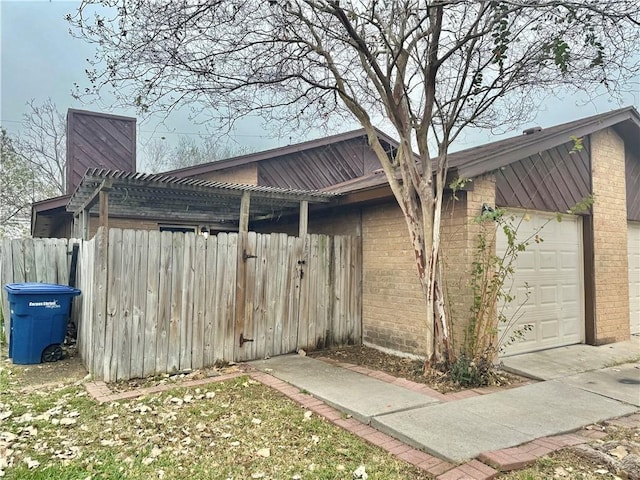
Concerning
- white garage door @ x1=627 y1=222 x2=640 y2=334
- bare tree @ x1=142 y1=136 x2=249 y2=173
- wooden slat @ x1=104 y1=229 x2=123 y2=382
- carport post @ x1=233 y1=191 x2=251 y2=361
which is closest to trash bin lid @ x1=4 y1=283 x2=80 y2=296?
wooden slat @ x1=104 y1=229 x2=123 y2=382

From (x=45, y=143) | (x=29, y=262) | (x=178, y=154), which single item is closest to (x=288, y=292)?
(x=29, y=262)

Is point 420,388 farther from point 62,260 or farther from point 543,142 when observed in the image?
point 62,260

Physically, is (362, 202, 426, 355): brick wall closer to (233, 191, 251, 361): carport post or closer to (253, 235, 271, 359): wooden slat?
(253, 235, 271, 359): wooden slat

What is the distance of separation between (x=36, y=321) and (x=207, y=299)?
2483mm

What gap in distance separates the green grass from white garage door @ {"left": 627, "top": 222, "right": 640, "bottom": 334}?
7165 millimetres

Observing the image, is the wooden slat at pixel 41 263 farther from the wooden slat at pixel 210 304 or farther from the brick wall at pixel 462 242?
the brick wall at pixel 462 242

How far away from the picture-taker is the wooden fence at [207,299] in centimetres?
533

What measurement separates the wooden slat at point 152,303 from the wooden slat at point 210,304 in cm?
65

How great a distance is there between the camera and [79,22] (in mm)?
4766

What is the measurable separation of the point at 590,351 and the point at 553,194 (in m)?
2.52

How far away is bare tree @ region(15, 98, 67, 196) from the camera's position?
69.1ft

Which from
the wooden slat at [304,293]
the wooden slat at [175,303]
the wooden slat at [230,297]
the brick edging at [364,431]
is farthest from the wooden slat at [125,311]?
the wooden slat at [304,293]

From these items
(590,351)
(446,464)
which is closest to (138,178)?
(446,464)

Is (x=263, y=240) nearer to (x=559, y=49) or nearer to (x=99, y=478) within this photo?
(x=99, y=478)
